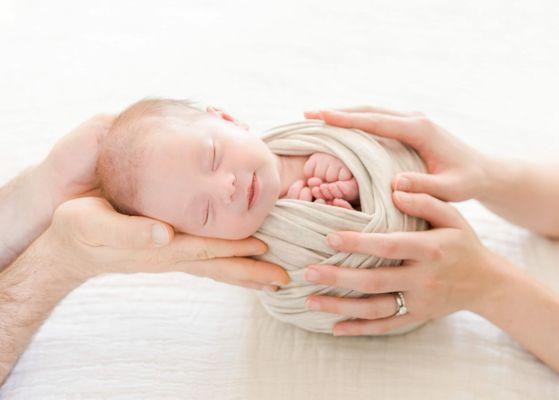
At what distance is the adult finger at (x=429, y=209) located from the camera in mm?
1285

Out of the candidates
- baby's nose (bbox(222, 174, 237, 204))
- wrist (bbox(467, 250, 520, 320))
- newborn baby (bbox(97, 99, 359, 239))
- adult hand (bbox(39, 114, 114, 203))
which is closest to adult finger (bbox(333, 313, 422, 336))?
wrist (bbox(467, 250, 520, 320))

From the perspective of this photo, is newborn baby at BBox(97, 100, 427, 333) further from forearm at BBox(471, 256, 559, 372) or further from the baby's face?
forearm at BBox(471, 256, 559, 372)

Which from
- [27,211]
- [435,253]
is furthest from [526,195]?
[27,211]

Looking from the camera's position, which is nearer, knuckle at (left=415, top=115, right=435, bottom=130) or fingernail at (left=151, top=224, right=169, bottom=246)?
fingernail at (left=151, top=224, right=169, bottom=246)

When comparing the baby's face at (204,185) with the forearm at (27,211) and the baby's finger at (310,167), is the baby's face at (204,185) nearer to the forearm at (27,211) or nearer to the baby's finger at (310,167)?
the baby's finger at (310,167)

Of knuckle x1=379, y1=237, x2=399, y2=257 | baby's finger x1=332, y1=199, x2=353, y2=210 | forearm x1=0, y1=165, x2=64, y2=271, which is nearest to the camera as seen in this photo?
knuckle x1=379, y1=237, x2=399, y2=257

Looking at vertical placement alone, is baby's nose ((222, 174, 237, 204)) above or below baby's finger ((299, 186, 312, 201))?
above

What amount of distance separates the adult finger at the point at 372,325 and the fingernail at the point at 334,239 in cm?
20

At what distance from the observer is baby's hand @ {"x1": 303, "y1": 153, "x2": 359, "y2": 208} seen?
134cm

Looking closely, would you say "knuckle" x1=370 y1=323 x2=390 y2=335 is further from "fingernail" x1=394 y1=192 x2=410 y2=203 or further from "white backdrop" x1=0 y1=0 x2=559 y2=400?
"fingernail" x1=394 y1=192 x2=410 y2=203

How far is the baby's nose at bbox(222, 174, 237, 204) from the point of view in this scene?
50.6 inches

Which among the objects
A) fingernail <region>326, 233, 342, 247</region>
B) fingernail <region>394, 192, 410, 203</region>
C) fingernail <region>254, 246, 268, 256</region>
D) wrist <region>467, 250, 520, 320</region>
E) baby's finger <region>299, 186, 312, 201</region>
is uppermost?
fingernail <region>394, 192, 410, 203</region>

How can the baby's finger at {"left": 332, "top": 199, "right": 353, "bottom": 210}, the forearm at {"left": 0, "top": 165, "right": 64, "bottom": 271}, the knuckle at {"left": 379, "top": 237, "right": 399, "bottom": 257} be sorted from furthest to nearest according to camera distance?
the forearm at {"left": 0, "top": 165, "right": 64, "bottom": 271} < the baby's finger at {"left": 332, "top": 199, "right": 353, "bottom": 210} < the knuckle at {"left": 379, "top": 237, "right": 399, "bottom": 257}

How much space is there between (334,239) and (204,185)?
26 centimetres
